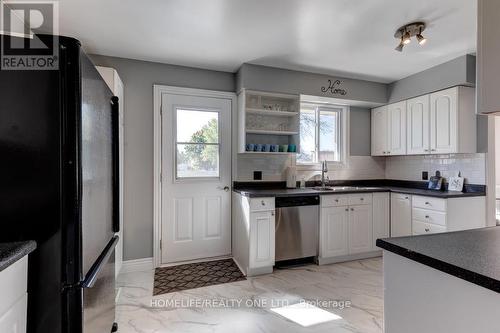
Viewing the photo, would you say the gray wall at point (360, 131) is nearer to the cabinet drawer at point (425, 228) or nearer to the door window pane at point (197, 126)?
the cabinet drawer at point (425, 228)

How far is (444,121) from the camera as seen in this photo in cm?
298

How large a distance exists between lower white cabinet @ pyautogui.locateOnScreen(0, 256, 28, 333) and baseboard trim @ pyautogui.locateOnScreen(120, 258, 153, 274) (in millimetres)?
2050

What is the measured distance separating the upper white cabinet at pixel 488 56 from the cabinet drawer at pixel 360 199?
2.48 m

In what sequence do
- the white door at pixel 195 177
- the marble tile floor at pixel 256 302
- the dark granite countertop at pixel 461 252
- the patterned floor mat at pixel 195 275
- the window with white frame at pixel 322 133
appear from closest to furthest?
the dark granite countertop at pixel 461 252 → the marble tile floor at pixel 256 302 → the patterned floor mat at pixel 195 275 → the white door at pixel 195 177 → the window with white frame at pixel 322 133

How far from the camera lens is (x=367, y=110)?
402 centimetres

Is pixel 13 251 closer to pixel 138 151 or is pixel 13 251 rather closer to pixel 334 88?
pixel 138 151

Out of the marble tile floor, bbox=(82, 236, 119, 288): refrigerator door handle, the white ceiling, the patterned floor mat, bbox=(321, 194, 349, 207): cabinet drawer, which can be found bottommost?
the marble tile floor

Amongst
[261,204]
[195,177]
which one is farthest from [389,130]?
[195,177]

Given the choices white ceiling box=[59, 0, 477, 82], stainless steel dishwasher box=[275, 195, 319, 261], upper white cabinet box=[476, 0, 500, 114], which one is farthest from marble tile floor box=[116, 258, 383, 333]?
white ceiling box=[59, 0, 477, 82]

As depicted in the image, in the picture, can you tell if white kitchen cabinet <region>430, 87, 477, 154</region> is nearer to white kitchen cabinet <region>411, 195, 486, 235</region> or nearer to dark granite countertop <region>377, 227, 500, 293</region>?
white kitchen cabinet <region>411, 195, 486, 235</region>

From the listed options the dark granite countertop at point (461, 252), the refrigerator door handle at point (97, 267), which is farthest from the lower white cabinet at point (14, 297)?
the dark granite countertop at point (461, 252)

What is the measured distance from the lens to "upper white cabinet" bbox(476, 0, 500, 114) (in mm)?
759

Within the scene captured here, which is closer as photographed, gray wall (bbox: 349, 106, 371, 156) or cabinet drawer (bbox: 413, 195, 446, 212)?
cabinet drawer (bbox: 413, 195, 446, 212)

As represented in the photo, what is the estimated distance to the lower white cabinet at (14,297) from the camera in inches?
31.9
